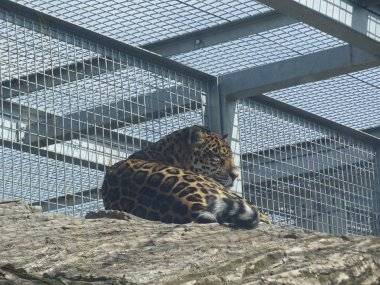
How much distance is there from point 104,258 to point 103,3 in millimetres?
3774

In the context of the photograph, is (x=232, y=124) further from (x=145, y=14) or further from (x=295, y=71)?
(x=145, y=14)

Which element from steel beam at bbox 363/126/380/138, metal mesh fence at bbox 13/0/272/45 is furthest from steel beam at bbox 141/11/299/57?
steel beam at bbox 363/126/380/138

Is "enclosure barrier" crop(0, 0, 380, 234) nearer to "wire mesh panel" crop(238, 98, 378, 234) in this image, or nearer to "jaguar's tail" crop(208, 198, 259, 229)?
"wire mesh panel" crop(238, 98, 378, 234)

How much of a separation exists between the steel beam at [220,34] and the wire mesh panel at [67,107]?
0.51 ft

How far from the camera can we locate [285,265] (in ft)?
14.2

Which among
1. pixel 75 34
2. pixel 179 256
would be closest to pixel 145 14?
pixel 75 34

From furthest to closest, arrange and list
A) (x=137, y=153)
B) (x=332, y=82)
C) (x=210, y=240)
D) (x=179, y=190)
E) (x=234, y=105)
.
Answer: (x=332, y=82) → (x=234, y=105) → (x=137, y=153) → (x=179, y=190) → (x=210, y=240)

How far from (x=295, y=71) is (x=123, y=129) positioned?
1449 millimetres

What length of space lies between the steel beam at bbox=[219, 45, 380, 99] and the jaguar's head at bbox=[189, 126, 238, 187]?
37cm

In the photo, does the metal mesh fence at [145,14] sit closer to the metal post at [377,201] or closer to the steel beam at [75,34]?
the steel beam at [75,34]

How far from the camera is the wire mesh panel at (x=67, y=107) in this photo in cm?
788

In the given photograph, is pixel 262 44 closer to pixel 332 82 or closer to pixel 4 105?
pixel 332 82

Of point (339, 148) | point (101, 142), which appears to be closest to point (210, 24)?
point (101, 142)

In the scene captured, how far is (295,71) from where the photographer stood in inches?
355
